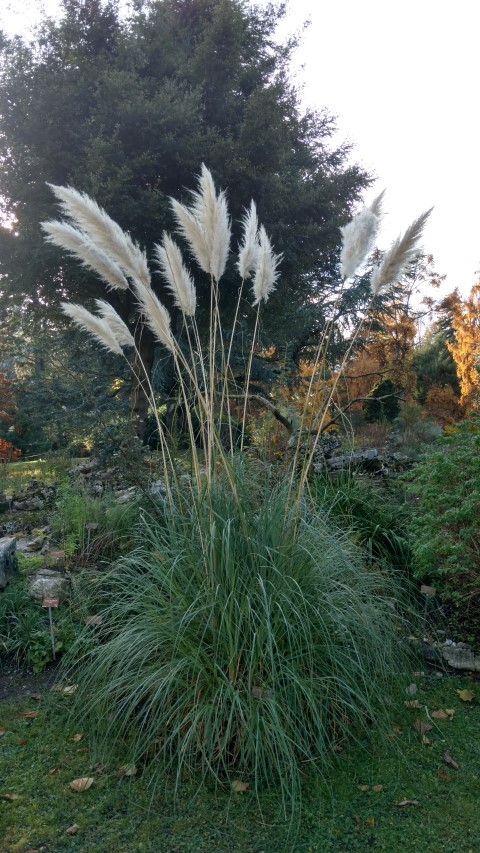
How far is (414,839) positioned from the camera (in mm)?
2262

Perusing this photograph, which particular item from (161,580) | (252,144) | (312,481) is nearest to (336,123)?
(252,144)

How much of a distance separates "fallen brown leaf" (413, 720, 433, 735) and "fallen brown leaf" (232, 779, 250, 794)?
0.91m

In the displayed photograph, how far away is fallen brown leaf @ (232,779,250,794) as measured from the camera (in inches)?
97.5

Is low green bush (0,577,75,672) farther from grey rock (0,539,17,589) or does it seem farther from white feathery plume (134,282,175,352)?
white feathery plume (134,282,175,352)

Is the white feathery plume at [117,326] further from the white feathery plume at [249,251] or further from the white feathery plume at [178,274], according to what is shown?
the white feathery plume at [249,251]

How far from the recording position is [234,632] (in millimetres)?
2646

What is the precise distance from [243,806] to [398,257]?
2.61 m

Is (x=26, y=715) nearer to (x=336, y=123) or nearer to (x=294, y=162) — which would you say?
(x=294, y=162)

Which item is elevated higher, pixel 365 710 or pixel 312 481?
pixel 312 481

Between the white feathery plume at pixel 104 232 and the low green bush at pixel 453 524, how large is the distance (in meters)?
2.21

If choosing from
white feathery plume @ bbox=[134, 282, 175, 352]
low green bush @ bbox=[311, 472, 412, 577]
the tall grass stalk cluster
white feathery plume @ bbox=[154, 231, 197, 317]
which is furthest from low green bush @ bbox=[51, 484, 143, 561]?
white feathery plume @ bbox=[154, 231, 197, 317]

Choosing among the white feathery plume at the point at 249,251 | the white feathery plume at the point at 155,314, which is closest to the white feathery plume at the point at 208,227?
the white feathery plume at the point at 249,251

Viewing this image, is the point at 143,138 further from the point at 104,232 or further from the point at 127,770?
the point at 127,770

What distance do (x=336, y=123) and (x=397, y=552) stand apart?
13.3 m
